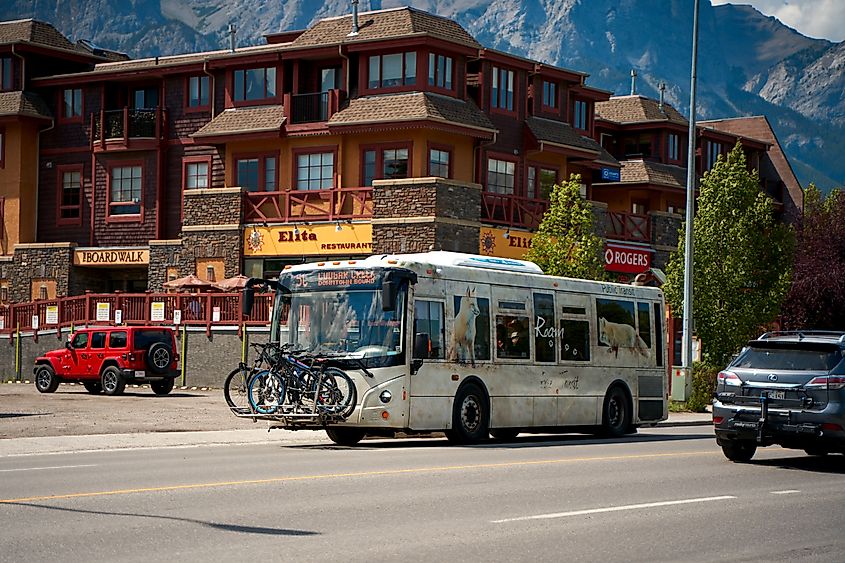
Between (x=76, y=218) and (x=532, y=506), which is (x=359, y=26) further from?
(x=532, y=506)

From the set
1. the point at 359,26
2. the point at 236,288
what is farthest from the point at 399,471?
the point at 359,26

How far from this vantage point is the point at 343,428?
2211 centimetres

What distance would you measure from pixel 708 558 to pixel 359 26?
37.5 meters

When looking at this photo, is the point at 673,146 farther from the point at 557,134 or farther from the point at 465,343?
the point at 465,343

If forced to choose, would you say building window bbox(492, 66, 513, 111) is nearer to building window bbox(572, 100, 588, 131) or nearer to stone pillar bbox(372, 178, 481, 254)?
building window bbox(572, 100, 588, 131)

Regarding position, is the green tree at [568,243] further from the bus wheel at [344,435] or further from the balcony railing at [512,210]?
the bus wheel at [344,435]

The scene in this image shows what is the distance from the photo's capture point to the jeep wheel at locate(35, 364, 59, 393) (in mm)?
36266

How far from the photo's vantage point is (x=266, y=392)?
69.1 feet

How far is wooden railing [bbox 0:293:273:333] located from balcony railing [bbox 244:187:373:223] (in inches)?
231

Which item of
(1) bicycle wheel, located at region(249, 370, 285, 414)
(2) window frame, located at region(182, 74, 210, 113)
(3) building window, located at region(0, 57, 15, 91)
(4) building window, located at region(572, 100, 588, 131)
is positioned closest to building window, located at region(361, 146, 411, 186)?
(2) window frame, located at region(182, 74, 210, 113)

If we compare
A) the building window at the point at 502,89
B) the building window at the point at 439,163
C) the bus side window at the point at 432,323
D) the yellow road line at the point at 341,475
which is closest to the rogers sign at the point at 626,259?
the building window at the point at 502,89

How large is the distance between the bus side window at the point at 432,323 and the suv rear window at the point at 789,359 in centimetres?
512

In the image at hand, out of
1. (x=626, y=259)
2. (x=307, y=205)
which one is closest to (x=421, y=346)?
(x=307, y=205)

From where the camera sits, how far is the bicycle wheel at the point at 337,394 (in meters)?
20.6
